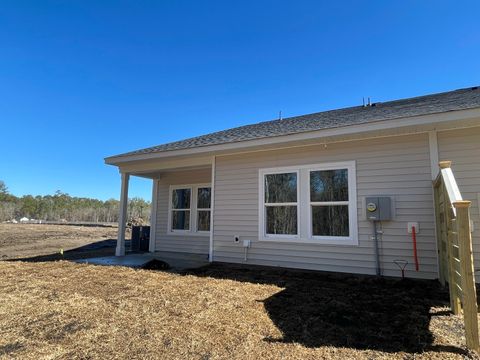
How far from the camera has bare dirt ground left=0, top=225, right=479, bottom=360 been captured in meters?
2.30

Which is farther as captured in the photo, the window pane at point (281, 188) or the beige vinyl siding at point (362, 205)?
the window pane at point (281, 188)

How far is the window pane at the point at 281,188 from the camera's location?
20.5 ft

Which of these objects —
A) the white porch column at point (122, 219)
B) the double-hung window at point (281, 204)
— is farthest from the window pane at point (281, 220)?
the white porch column at point (122, 219)

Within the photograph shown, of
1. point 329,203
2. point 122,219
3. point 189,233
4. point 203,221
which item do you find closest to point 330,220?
point 329,203

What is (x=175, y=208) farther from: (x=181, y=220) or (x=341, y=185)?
(x=341, y=185)

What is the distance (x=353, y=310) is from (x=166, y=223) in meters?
7.35

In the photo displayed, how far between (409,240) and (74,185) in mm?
57005

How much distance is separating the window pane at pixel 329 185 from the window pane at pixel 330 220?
→ 206 mm

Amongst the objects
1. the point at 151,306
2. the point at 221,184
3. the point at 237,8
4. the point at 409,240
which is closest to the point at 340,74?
the point at 237,8

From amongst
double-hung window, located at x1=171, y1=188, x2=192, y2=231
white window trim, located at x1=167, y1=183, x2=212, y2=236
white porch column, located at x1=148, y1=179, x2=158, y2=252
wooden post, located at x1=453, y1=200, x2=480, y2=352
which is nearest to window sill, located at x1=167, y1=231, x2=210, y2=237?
white window trim, located at x1=167, y1=183, x2=212, y2=236

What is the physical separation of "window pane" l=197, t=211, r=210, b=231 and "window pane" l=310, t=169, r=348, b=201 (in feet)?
13.3

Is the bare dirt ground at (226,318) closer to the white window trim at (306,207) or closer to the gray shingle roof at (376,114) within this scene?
the white window trim at (306,207)

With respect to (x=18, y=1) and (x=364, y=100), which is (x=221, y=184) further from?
(x=18, y=1)

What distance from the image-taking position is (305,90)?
12523mm
